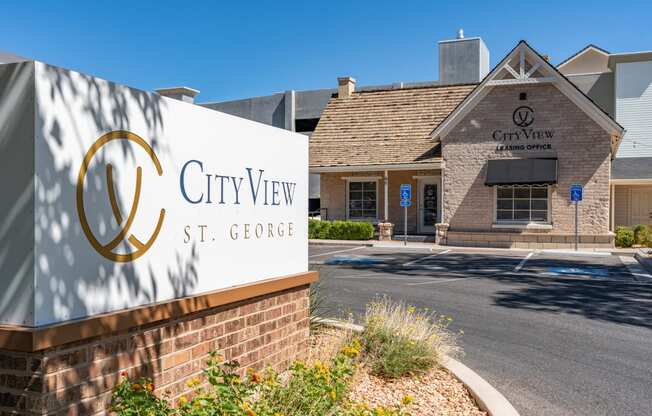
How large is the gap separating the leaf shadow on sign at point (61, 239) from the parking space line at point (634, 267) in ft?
48.3

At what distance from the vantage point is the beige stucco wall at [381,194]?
91.5 feet

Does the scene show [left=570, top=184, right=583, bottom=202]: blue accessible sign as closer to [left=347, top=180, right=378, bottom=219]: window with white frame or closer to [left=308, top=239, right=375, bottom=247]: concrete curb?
[left=308, top=239, right=375, bottom=247]: concrete curb

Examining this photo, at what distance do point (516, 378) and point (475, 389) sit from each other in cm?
107

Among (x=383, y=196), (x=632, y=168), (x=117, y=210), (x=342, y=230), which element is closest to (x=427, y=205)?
(x=383, y=196)

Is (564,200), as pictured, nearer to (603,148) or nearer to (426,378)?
(603,148)

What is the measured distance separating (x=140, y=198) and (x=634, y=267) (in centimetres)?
1686

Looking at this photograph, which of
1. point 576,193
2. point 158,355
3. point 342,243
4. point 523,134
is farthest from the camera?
point 342,243

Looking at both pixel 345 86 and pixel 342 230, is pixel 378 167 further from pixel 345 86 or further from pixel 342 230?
pixel 345 86

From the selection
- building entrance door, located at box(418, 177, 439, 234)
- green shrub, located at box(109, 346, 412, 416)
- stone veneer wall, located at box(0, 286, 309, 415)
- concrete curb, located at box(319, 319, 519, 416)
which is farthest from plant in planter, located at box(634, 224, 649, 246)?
green shrub, located at box(109, 346, 412, 416)

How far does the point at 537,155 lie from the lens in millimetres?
24109

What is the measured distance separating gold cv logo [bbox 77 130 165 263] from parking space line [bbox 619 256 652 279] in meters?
14.4

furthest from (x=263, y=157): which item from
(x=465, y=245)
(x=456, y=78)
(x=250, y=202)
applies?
(x=456, y=78)

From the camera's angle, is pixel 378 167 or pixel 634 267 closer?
pixel 634 267

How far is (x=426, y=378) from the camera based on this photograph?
5.83 meters
